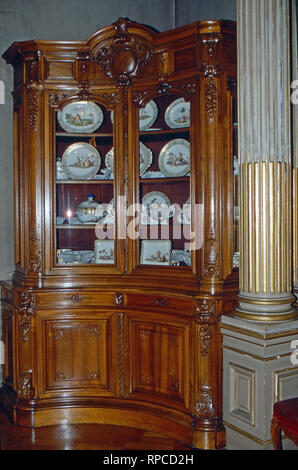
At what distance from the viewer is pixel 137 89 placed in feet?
10.5

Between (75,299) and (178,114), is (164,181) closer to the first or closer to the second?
(178,114)

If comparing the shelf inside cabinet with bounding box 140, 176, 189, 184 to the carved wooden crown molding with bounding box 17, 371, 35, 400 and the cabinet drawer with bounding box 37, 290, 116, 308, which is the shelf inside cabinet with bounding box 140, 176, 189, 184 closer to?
the cabinet drawer with bounding box 37, 290, 116, 308

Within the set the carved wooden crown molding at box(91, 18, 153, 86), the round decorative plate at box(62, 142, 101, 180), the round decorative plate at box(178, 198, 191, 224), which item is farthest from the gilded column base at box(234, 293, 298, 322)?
the carved wooden crown molding at box(91, 18, 153, 86)

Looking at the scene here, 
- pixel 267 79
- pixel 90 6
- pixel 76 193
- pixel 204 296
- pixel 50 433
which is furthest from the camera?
pixel 90 6

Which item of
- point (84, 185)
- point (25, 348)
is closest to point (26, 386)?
point (25, 348)

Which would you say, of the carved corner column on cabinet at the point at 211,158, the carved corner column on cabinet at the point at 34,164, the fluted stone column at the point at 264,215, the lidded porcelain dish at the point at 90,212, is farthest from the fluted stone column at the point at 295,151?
the carved corner column on cabinet at the point at 34,164

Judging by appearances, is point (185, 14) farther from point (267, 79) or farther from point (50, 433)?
point (50, 433)

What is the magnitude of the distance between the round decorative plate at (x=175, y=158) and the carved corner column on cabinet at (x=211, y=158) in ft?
0.80

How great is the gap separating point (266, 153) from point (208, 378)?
137 cm

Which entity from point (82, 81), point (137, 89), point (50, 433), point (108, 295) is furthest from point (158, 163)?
point (50, 433)

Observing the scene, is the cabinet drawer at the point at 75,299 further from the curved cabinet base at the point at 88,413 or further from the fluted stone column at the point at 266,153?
the fluted stone column at the point at 266,153

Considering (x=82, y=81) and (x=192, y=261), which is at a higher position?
(x=82, y=81)

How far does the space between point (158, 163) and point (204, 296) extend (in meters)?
1.01

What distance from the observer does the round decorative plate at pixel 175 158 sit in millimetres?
3143
